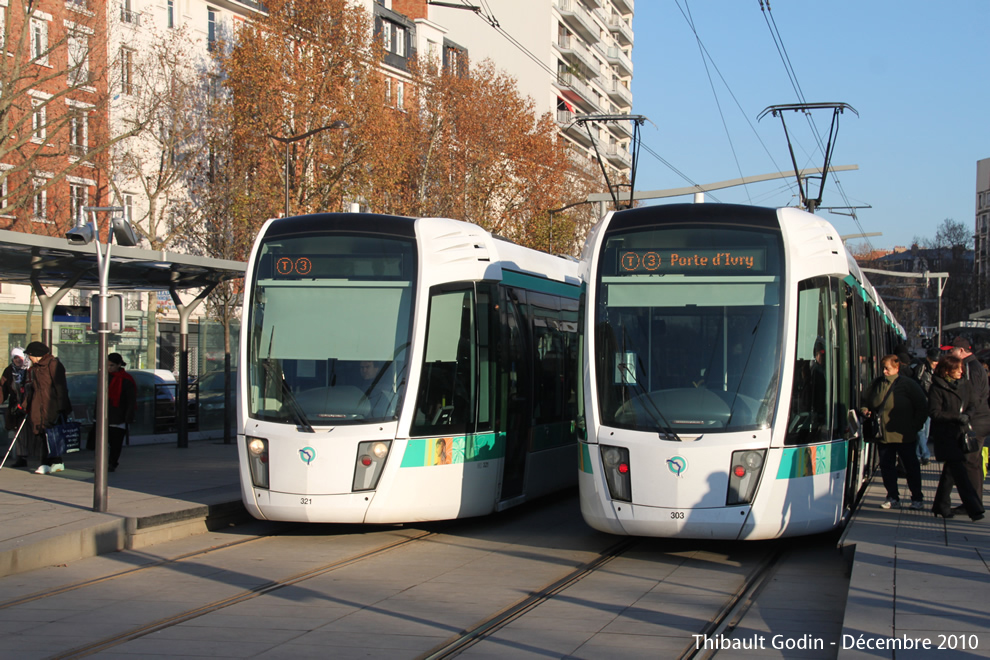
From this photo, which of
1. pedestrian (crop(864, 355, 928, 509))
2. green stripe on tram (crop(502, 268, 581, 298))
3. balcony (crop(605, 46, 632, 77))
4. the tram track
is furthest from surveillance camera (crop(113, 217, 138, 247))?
balcony (crop(605, 46, 632, 77))

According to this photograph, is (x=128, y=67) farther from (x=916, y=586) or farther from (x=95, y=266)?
(x=916, y=586)

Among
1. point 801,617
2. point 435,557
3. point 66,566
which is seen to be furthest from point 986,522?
point 66,566

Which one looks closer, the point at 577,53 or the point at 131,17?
the point at 131,17

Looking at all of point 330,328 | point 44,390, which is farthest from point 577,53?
point 330,328

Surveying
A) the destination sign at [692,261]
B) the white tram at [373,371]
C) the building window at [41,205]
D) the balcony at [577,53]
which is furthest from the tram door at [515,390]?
the balcony at [577,53]

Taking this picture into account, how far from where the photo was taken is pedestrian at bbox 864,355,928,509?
1168cm

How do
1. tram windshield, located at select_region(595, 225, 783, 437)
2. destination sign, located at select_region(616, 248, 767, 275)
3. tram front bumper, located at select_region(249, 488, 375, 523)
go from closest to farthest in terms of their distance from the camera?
tram windshield, located at select_region(595, 225, 783, 437) → destination sign, located at select_region(616, 248, 767, 275) → tram front bumper, located at select_region(249, 488, 375, 523)

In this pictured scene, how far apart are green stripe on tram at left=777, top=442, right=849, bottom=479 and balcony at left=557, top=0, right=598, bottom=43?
72.7 m

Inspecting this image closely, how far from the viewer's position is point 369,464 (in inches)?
412

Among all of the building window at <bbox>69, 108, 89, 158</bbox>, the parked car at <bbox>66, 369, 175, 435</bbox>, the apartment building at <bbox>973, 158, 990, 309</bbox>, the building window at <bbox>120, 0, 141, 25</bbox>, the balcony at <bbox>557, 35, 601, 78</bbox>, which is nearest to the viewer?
the parked car at <bbox>66, 369, 175, 435</bbox>

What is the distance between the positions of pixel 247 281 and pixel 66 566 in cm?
317

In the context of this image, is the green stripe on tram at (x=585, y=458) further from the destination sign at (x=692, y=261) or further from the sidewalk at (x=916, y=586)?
the sidewalk at (x=916, y=586)

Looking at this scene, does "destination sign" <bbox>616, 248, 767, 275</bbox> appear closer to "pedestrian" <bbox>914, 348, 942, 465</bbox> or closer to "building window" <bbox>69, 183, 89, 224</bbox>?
"pedestrian" <bbox>914, 348, 942, 465</bbox>

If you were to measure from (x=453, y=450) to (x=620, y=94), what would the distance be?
89262 millimetres
